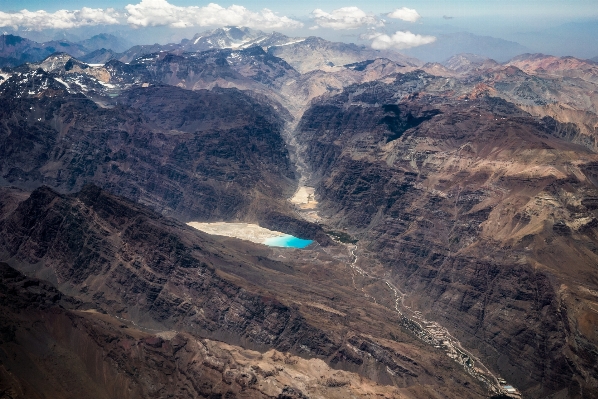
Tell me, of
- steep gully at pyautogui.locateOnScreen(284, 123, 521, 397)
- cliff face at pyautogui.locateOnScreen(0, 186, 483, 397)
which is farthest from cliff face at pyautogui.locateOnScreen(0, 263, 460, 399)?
steep gully at pyautogui.locateOnScreen(284, 123, 521, 397)

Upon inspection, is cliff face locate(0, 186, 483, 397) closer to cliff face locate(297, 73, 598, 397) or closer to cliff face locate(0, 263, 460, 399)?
cliff face locate(0, 263, 460, 399)

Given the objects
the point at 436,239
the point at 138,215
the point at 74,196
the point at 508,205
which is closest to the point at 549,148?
the point at 508,205

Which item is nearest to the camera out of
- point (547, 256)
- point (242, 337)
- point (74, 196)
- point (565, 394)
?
point (565, 394)

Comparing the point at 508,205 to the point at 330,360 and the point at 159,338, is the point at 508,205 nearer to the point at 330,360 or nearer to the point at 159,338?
the point at 330,360

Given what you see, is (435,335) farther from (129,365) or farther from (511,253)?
(129,365)

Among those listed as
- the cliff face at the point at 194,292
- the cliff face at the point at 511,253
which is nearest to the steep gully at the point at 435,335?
the cliff face at the point at 511,253

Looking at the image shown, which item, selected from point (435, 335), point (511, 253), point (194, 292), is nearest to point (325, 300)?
point (435, 335)

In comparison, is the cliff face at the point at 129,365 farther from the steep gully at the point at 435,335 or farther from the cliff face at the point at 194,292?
the steep gully at the point at 435,335

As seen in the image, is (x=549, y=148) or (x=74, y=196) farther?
(x=549, y=148)
